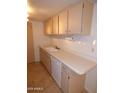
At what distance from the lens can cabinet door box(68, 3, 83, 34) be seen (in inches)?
90.5

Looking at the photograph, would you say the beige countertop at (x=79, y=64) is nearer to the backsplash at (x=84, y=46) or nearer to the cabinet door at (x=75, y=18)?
the backsplash at (x=84, y=46)

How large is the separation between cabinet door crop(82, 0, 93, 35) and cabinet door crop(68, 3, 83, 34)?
77 mm

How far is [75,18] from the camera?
2.44m

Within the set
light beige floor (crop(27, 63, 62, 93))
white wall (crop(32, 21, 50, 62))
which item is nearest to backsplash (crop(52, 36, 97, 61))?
light beige floor (crop(27, 63, 62, 93))

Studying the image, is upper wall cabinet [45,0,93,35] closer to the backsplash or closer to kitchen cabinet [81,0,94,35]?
kitchen cabinet [81,0,94,35]

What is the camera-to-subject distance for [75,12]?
95.7 inches

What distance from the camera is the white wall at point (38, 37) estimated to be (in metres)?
5.81
